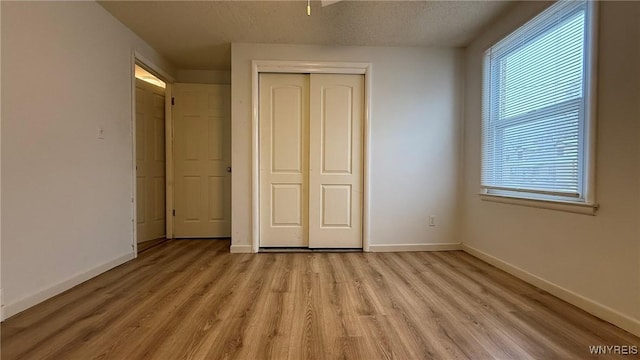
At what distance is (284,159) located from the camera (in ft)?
10.8

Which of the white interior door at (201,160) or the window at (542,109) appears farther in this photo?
the white interior door at (201,160)

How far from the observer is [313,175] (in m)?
3.27

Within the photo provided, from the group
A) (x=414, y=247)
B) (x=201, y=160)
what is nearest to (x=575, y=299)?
(x=414, y=247)

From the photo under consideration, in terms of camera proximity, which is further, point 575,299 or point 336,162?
point 336,162

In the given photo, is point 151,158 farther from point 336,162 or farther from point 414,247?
point 414,247

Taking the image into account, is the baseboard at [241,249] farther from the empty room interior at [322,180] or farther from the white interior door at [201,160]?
the white interior door at [201,160]

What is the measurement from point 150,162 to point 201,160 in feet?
2.02

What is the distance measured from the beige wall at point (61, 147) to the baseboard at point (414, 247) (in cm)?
263

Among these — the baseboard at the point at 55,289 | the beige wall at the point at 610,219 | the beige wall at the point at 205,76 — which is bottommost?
the baseboard at the point at 55,289

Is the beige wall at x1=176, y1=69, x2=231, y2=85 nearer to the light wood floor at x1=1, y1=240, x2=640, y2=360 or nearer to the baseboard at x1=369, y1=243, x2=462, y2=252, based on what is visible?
the light wood floor at x1=1, y1=240, x2=640, y2=360

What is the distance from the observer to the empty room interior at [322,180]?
62.5 inches

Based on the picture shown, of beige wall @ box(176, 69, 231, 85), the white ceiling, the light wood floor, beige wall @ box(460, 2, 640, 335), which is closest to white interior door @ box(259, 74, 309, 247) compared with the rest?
the white ceiling

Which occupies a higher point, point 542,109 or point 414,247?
point 542,109

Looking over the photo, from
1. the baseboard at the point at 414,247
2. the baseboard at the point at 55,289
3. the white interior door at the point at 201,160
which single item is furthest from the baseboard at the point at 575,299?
the baseboard at the point at 55,289
